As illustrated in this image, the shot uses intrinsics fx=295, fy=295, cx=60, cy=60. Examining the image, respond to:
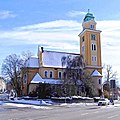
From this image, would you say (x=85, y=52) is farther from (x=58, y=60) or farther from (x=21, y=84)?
(x=21, y=84)

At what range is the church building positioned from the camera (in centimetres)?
8669

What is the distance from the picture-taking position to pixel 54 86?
78625mm

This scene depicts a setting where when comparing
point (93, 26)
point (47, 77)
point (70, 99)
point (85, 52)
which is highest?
point (93, 26)

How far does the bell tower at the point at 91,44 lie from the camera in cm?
9212

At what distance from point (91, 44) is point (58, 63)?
12125mm

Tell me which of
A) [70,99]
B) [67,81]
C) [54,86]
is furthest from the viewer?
[54,86]

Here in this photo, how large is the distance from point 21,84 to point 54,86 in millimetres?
10463

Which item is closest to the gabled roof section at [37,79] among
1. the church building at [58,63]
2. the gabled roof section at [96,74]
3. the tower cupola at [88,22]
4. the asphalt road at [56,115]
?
the church building at [58,63]

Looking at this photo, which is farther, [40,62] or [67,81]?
[40,62]

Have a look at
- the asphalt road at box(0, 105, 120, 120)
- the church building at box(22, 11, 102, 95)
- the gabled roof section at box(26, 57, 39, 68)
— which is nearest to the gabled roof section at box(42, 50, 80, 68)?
the church building at box(22, 11, 102, 95)

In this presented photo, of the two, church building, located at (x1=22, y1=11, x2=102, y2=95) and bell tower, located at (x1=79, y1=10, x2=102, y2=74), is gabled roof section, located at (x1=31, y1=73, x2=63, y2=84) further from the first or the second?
bell tower, located at (x1=79, y1=10, x2=102, y2=74)

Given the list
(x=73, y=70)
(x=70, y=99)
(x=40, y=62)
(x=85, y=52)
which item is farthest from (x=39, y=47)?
(x=70, y=99)

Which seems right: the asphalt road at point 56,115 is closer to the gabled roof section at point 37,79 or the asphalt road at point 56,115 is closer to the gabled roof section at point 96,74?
the gabled roof section at point 37,79

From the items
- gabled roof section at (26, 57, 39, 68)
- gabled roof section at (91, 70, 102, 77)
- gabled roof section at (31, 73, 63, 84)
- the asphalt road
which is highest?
gabled roof section at (26, 57, 39, 68)
